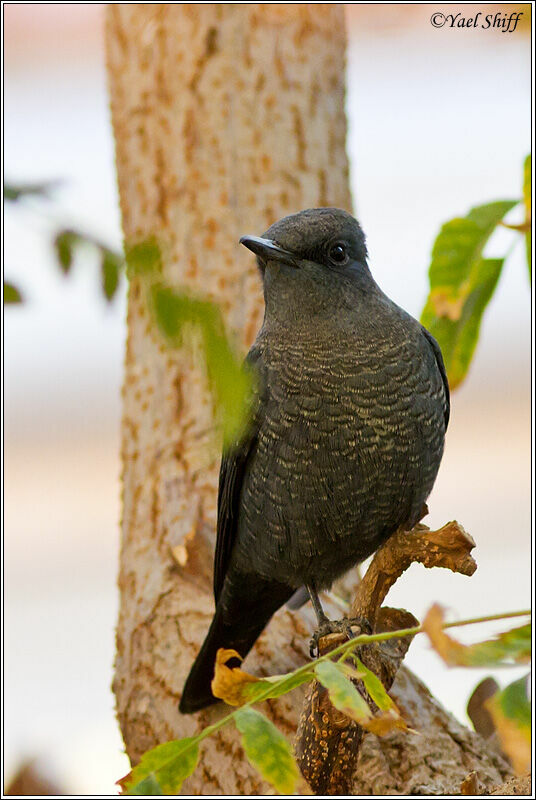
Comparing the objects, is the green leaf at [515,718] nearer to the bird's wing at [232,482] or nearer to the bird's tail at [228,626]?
the bird's wing at [232,482]

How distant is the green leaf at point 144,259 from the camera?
0.81 metres

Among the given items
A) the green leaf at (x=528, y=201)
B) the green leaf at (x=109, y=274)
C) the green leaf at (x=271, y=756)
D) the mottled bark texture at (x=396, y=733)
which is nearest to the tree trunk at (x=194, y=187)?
the mottled bark texture at (x=396, y=733)

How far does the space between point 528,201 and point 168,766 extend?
197 centimetres

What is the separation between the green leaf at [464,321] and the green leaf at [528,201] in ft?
0.62

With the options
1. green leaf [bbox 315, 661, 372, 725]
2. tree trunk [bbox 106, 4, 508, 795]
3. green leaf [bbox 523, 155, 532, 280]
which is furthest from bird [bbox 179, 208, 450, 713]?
green leaf [bbox 315, 661, 372, 725]

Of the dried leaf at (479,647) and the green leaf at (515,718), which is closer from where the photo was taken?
the dried leaf at (479,647)

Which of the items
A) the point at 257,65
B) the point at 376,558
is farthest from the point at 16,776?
the point at 257,65

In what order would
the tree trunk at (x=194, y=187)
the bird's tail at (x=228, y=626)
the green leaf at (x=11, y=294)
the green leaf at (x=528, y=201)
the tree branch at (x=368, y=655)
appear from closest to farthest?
1. the green leaf at (x=11, y=294)
2. the tree branch at (x=368, y=655)
3. the green leaf at (x=528, y=201)
4. the bird's tail at (x=228, y=626)
5. the tree trunk at (x=194, y=187)

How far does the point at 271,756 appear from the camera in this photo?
142 cm

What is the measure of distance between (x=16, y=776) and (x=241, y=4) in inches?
119

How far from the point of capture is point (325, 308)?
2654mm

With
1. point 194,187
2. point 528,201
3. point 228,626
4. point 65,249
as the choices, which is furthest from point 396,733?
point 65,249

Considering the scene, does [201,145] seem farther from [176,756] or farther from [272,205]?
[176,756]

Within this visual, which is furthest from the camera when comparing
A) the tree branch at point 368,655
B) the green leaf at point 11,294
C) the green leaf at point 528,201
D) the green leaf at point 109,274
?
the green leaf at point 528,201
